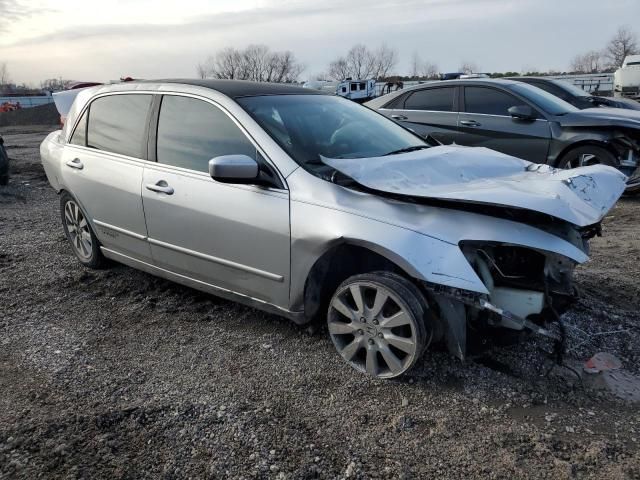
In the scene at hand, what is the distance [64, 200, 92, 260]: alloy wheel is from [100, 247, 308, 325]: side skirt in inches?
12.6

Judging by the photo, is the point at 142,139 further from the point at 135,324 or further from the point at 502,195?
the point at 502,195

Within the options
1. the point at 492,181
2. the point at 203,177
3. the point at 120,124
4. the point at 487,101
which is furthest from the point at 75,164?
the point at 487,101

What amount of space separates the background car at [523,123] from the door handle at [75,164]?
439cm

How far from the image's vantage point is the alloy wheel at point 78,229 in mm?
4656

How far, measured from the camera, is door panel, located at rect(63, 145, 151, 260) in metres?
3.87

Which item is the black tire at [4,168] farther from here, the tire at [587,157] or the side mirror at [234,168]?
the tire at [587,157]

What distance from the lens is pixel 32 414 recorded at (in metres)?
2.73

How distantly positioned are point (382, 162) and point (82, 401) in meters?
2.14

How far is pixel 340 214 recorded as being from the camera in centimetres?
288

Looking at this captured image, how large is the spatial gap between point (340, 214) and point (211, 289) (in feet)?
4.02

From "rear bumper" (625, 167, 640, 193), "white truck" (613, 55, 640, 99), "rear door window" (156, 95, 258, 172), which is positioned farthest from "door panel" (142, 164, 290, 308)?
"white truck" (613, 55, 640, 99)

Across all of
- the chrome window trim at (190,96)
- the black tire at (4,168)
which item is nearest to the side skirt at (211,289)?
the chrome window trim at (190,96)

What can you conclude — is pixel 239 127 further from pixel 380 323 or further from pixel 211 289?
pixel 380 323

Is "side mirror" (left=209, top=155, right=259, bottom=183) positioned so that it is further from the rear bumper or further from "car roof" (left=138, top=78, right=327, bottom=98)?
the rear bumper
